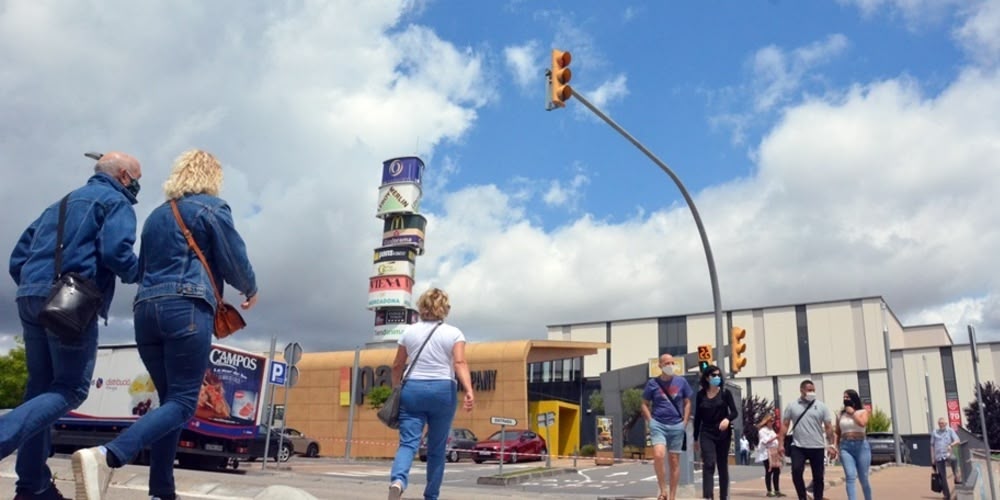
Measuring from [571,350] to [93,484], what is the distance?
4297 cm

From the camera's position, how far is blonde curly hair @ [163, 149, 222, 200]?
13.2 feet

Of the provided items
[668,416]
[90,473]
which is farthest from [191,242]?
[668,416]

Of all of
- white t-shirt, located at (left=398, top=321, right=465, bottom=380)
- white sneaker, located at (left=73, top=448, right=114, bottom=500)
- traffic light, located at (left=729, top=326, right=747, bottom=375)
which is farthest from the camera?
traffic light, located at (left=729, top=326, right=747, bottom=375)

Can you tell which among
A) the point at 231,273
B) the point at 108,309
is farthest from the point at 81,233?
the point at 231,273

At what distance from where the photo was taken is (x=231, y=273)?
12.9 feet

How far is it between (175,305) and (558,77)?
10.1m

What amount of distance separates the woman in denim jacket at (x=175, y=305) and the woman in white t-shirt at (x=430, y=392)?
1349 millimetres

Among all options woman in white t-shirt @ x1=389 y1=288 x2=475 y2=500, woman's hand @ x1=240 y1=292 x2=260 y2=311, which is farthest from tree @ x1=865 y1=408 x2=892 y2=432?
woman's hand @ x1=240 y1=292 x2=260 y2=311

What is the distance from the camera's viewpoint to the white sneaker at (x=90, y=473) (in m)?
3.28

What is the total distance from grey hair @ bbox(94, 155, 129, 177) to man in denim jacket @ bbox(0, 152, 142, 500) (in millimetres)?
167

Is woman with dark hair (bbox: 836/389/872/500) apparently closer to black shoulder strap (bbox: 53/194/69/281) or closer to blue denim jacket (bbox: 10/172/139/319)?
blue denim jacket (bbox: 10/172/139/319)

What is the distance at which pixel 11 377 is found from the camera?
5928cm

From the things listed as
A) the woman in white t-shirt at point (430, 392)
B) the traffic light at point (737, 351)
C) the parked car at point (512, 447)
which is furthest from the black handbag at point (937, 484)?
the parked car at point (512, 447)

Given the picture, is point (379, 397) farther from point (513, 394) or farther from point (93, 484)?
point (93, 484)
